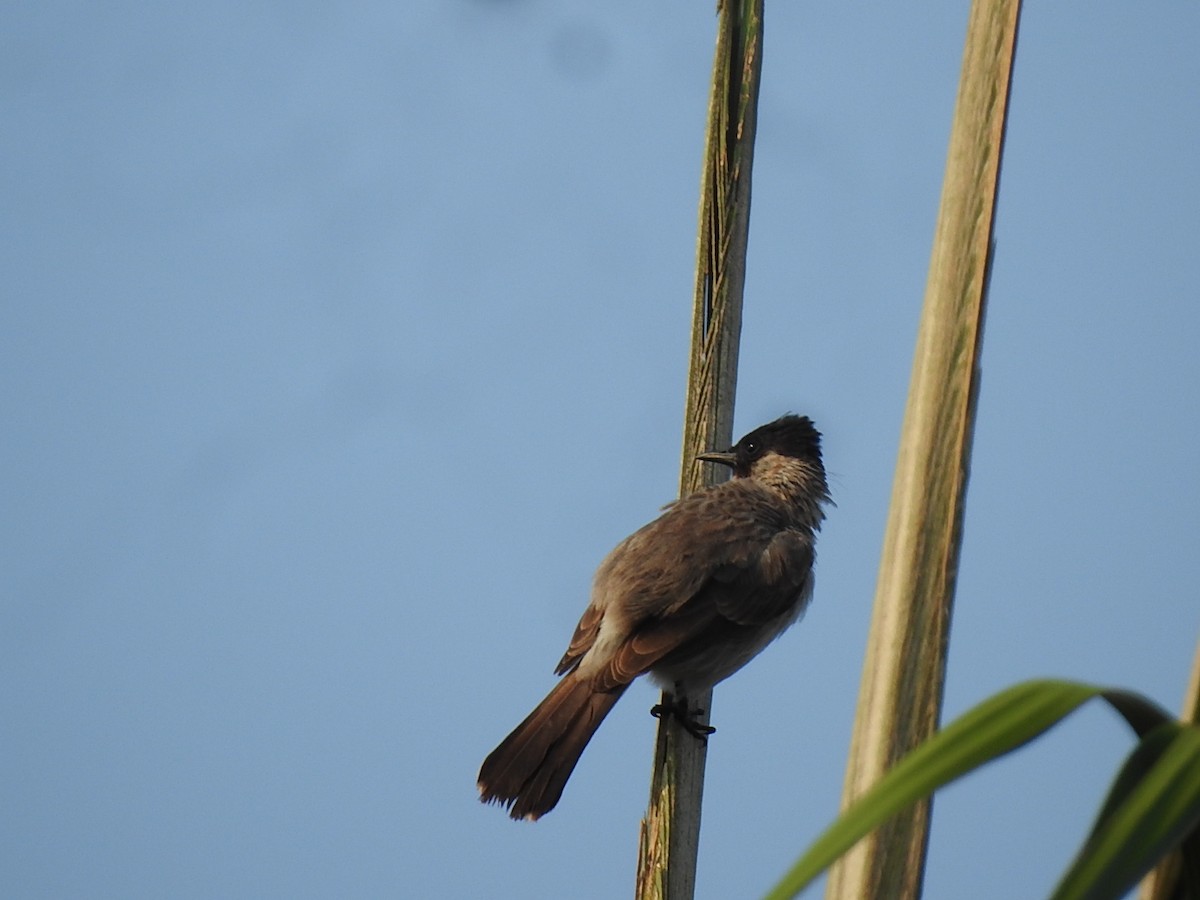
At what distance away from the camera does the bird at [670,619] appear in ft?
15.0

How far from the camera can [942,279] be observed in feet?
5.14

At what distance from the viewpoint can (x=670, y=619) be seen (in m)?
4.99

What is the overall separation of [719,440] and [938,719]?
218cm

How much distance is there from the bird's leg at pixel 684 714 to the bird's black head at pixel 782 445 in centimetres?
179

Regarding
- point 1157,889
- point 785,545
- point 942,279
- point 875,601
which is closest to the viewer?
point 1157,889

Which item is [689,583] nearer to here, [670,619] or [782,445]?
[670,619]

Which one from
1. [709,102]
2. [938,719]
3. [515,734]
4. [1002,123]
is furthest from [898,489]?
[515,734]

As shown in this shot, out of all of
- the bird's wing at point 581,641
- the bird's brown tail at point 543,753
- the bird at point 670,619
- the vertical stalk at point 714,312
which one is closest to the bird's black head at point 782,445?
the bird at point 670,619

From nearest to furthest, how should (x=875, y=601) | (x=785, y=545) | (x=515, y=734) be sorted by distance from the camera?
1. (x=875, y=601)
2. (x=515, y=734)
3. (x=785, y=545)

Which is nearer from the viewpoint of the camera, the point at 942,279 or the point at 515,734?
the point at 942,279

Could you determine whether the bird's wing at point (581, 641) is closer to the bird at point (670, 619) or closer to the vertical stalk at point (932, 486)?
the bird at point (670, 619)

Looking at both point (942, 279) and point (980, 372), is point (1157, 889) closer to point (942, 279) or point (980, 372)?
point (980, 372)

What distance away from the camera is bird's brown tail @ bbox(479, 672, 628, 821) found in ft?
14.7

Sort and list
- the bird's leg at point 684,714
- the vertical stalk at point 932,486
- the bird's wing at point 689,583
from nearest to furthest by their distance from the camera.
Answer: the vertical stalk at point 932,486, the bird's leg at point 684,714, the bird's wing at point 689,583
